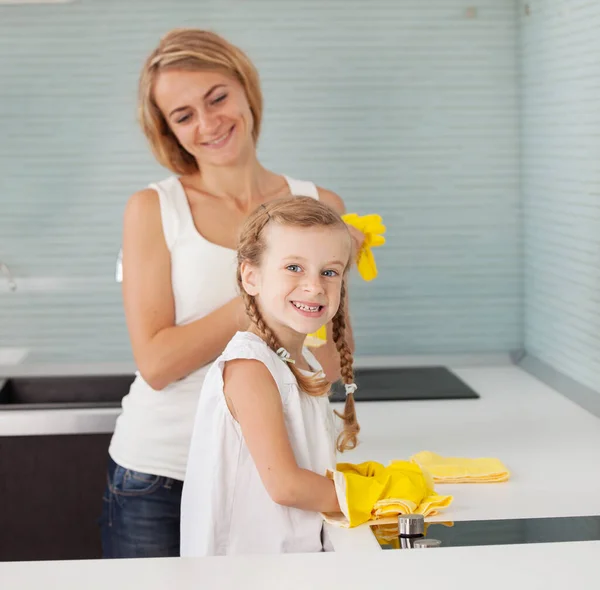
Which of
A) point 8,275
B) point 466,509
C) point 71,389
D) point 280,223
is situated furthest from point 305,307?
point 8,275

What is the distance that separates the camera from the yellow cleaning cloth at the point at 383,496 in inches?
49.6

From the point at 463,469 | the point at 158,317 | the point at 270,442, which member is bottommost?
the point at 463,469

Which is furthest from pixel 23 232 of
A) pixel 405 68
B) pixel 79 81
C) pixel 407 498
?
pixel 407 498

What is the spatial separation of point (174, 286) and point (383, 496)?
18.6 inches

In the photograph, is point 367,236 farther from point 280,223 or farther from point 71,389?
point 71,389

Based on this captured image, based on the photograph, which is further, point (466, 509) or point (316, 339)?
point (316, 339)

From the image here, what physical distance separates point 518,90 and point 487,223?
0.33 m

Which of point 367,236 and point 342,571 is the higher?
point 367,236

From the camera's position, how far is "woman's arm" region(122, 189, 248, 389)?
1.50 meters

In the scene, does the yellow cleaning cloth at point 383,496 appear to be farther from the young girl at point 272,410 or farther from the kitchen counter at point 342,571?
the kitchen counter at point 342,571

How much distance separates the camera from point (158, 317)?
1.53 metres

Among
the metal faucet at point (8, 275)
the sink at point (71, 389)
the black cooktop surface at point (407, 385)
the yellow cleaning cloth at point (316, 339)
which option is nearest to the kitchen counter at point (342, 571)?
the yellow cleaning cloth at point (316, 339)

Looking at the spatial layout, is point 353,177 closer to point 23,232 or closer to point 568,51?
point 568,51

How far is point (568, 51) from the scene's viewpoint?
2.15 meters
